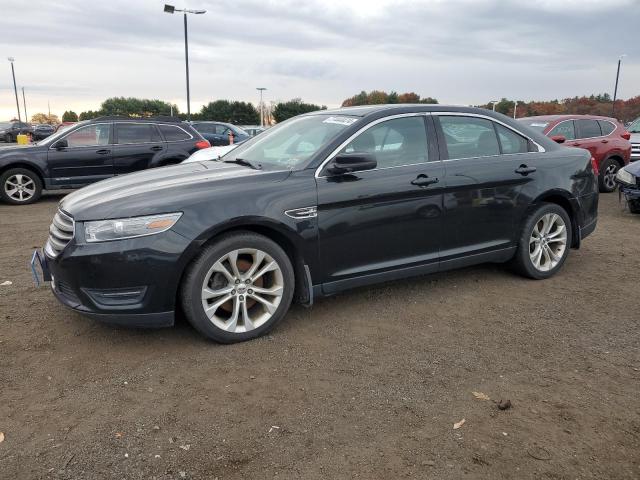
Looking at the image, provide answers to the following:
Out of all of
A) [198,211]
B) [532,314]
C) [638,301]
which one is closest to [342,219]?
[198,211]

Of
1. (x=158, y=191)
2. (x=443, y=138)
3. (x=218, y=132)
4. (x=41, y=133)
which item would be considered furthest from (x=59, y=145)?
(x=41, y=133)

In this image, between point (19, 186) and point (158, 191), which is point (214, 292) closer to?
point (158, 191)

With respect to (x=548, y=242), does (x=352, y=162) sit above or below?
above

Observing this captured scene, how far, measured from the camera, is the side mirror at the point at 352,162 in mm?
3818

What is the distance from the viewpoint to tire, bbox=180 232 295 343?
3514mm

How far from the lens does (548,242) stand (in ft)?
16.9

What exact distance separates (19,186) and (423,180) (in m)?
8.70

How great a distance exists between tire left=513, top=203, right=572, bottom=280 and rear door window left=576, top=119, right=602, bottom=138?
22.3ft

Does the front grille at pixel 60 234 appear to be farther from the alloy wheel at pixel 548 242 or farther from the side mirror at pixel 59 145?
the side mirror at pixel 59 145

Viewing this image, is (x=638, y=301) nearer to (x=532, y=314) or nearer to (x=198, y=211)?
(x=532, y=314)

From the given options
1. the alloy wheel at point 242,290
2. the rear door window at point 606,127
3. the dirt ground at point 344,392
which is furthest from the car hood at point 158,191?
the rear door window at point 606,127

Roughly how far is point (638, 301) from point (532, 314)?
1.06m

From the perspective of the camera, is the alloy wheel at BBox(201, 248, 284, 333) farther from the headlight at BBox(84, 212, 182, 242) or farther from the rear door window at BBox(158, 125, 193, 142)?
the rear door window at BBox(158, 125, 193, 142)

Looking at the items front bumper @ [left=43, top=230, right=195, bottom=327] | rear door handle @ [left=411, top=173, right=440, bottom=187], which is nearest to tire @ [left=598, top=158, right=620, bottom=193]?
rear door handle @ [left=411, top=173, right=440, bottom=187]
